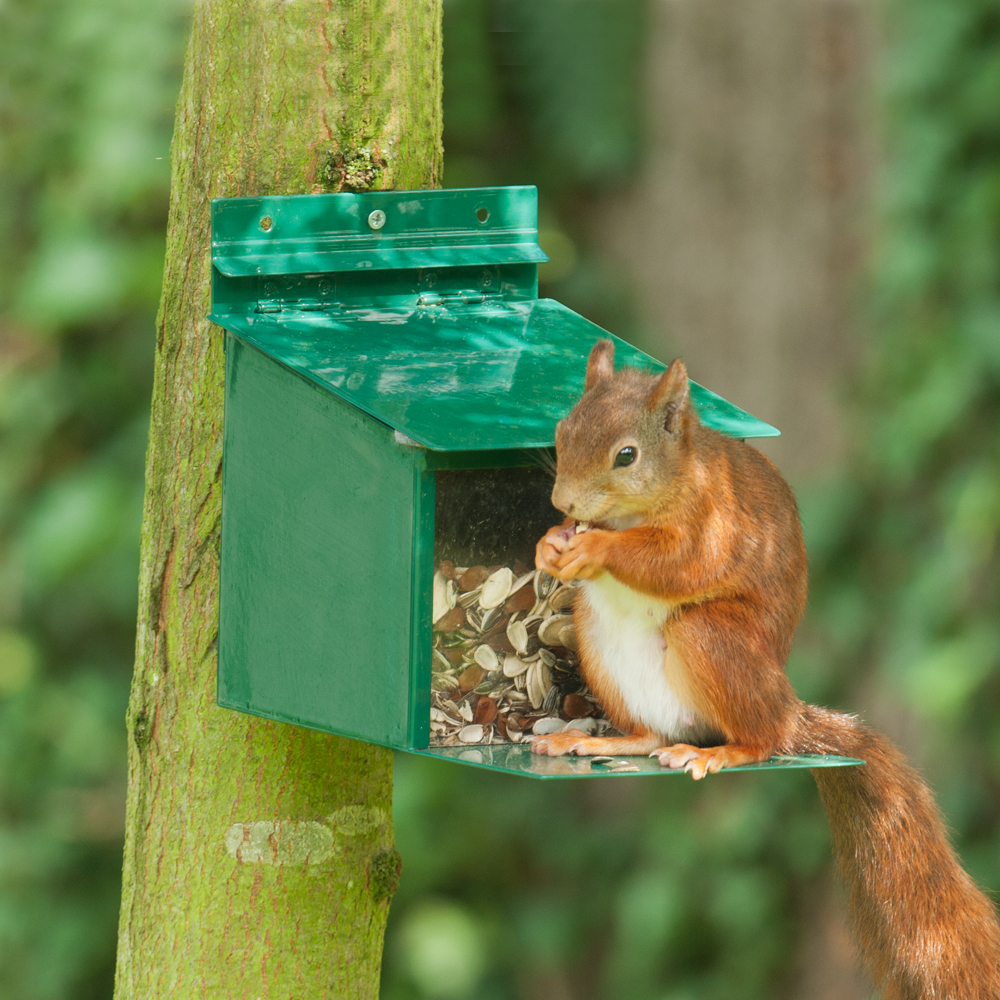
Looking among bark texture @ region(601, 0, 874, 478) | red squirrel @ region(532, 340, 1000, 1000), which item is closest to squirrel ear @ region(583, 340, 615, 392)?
red squirrel @ region(532, 340, 1000, 1000)

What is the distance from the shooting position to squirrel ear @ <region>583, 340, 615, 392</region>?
5.09ft

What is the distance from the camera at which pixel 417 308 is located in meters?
1.74

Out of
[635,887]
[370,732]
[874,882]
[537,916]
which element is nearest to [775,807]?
[635,887]

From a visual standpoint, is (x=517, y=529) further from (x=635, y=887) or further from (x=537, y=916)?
(x=537, y=916)

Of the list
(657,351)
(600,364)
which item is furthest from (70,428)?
(600,364)

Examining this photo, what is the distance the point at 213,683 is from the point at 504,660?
38 cm

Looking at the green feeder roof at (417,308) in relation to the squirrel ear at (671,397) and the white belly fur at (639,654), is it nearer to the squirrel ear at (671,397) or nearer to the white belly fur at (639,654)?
the squirrel ear at (671,397)

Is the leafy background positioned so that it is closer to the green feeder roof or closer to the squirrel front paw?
the green feeder roof

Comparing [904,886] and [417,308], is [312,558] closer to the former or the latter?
[417,308]

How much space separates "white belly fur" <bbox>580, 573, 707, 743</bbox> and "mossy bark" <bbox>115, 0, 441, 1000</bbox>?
14.8 inches

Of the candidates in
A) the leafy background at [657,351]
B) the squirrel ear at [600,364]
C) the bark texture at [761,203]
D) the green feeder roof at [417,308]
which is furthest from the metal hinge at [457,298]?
the bark texture at [761,203]

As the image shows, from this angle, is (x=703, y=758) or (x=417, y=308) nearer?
(x=703, y=758)

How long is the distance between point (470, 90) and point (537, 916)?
2334mm

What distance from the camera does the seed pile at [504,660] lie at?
Answer: 5.11 feet
